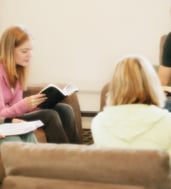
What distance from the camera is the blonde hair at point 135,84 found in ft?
5.84

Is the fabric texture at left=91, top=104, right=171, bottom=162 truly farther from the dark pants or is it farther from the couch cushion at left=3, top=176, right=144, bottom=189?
the dark pants

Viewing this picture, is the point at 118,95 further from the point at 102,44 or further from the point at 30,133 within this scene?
the point at 102,44

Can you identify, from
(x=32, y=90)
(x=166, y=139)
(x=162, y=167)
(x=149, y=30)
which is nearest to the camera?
(x=162, y=167)

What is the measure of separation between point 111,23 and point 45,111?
4.26 ft

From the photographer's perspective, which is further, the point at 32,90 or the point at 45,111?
the point at 32,90

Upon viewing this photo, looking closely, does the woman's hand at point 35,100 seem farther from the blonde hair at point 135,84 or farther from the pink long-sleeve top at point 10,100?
the blonde hair at point 135,84

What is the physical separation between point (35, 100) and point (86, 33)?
50.1 inches

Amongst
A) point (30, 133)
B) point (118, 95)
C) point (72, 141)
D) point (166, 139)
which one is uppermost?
point (118, 95)

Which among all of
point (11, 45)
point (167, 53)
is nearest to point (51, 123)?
point (11, 45)

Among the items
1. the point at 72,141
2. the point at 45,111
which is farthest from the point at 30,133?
the point at 72,141

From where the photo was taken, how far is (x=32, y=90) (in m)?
3.16

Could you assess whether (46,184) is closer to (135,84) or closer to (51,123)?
(135,84)

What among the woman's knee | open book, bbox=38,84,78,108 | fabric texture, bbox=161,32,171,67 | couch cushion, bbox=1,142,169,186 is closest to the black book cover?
open book, bbox=38,84,78,108

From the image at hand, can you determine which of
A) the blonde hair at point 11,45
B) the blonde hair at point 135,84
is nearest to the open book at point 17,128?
the blonde hair at point 11,45
